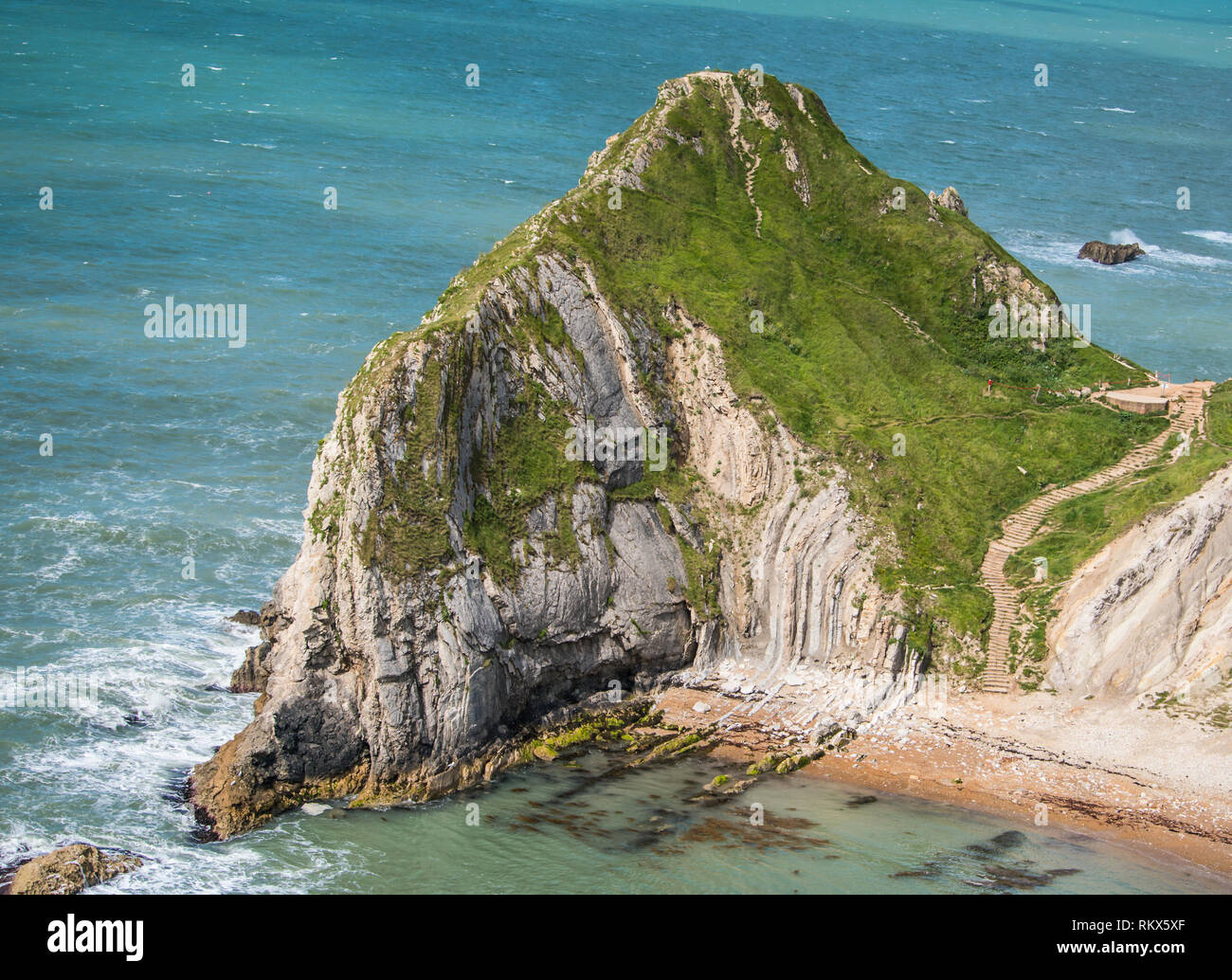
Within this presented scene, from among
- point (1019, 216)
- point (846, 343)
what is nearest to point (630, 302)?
point (846, 343)

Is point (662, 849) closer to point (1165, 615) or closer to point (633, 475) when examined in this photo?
point (633, 475)

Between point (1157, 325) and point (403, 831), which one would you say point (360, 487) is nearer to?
point (403, 831)

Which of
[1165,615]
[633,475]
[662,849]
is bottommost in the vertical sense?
[662,849]

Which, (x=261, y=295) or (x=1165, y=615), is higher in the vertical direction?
(x=261, y=295)

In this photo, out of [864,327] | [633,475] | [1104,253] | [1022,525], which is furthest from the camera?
[1104,253]

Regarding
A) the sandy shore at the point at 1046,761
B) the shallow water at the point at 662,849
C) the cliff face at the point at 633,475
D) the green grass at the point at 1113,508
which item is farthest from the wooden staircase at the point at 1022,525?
the shallow water at the point at 662,849

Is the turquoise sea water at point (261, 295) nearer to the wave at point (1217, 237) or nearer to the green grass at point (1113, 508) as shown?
the wave at point (1217, 237)

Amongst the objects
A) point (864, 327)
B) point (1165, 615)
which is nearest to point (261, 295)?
point (864, 327)
